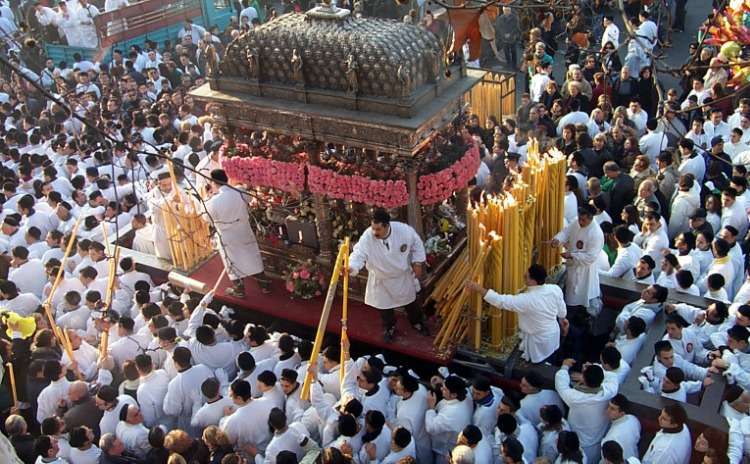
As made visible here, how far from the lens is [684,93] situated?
43.7ft

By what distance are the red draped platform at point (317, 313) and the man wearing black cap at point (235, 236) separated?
133mm

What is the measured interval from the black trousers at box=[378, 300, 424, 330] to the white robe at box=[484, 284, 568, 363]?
117 centimetres

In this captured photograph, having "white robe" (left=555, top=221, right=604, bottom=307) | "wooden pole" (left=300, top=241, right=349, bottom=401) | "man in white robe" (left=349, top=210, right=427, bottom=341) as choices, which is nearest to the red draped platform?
"man in white robe" (left=349, top=210, right=427, bottom=341)

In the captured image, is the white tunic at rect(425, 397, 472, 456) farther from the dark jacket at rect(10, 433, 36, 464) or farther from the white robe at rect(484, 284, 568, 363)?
the dark jacket at rect(10, 433, 36, 464)

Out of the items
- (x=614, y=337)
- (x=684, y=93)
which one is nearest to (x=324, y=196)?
(x=614, y=337)

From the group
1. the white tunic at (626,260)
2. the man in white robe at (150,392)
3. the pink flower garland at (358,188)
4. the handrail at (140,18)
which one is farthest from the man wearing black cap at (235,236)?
the handrail at (140,18)

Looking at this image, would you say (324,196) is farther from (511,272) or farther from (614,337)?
(614,337)

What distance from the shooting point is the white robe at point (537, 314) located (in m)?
6.97

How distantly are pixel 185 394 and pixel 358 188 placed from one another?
9.01 feet

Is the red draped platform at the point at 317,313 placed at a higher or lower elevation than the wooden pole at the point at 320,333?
lower

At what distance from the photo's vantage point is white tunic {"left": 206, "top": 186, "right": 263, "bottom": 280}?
840cm

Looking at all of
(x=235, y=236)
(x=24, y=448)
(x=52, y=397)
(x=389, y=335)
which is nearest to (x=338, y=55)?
(x=235, y=236)

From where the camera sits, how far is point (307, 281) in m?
8.77

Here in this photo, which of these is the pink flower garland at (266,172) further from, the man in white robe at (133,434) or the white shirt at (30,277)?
the man in white robe at (133,434)
